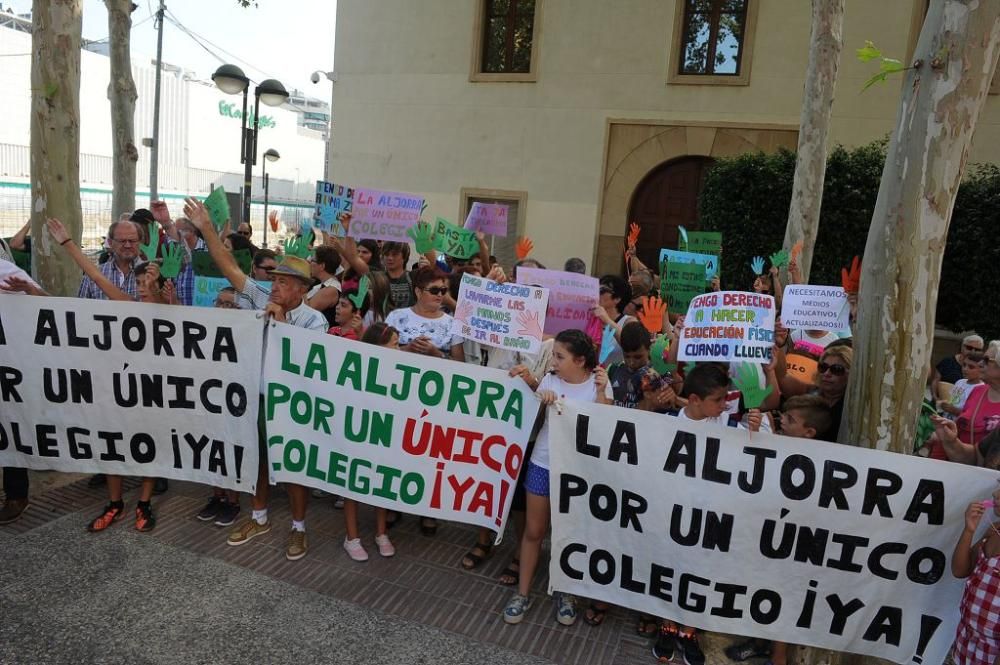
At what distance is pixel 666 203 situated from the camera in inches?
548

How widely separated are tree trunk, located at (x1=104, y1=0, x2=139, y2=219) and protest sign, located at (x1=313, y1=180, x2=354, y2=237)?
4.00 meters

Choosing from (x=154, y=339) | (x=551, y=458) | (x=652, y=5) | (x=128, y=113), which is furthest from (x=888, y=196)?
(x=652, y=5)

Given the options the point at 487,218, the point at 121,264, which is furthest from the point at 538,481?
the point at 487,218

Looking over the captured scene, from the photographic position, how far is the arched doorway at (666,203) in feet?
45.1

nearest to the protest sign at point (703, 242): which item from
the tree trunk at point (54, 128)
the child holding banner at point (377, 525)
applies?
the child holding banner at point (377, 525)

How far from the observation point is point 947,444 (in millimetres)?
3529

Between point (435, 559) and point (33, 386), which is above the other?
point (33, 386)

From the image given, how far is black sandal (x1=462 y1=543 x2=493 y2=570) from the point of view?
436 cm

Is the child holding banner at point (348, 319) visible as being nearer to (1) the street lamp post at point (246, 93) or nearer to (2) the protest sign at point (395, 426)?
(2) the protest sign at point (395, 426)

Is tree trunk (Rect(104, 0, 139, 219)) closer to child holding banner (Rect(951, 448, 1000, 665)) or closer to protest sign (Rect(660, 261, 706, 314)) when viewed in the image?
protest sign (Rect(660, 261, 706, 314))

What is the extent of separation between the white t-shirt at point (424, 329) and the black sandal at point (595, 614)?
69.9 inches

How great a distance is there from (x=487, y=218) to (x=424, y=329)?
3167 millimetres

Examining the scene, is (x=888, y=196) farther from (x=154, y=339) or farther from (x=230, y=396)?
(x=154, y=339)

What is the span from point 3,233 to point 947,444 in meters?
26.1
